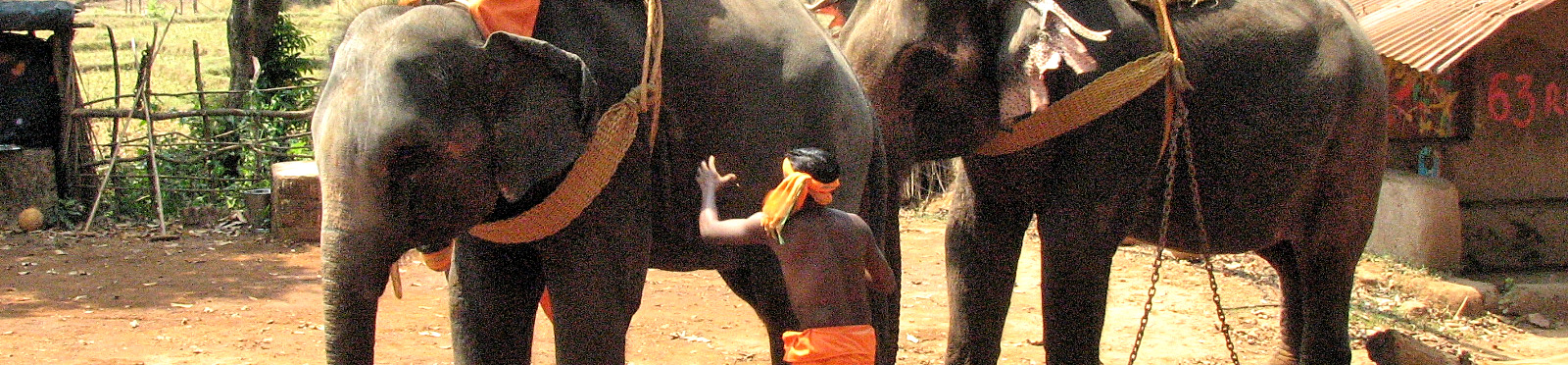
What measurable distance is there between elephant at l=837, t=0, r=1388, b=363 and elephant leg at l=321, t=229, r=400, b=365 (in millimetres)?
1888

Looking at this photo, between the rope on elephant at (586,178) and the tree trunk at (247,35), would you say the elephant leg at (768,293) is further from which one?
the tree trunk at (247,35)

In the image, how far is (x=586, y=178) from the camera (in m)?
3.82

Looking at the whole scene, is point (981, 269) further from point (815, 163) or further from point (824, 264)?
point (815, 163)

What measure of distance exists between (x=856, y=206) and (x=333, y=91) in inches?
60.6

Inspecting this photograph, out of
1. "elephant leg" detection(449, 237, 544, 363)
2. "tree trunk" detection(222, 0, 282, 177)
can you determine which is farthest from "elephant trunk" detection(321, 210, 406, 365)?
"tree trunk" detection(222, 0, 282, 177)

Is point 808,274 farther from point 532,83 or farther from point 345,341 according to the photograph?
point 345,341

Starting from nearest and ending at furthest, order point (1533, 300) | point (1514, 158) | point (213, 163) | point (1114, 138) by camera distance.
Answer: point (1114, 138) < point (1533, 300) < point (1514, 158) < point (213, 163)

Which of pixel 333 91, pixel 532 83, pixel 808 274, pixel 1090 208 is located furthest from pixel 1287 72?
pixel 333 91

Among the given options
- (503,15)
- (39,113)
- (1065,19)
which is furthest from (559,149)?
(39,113)

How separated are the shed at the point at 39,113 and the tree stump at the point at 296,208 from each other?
6.15ft

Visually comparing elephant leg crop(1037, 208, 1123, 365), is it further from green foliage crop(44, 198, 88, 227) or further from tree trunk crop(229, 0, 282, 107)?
tree trunk crop(229, 0, 282, 107)

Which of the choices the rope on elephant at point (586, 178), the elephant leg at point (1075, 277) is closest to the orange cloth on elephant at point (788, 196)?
the rope on elephant at point (586, 178)

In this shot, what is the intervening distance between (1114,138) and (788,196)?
1587 mm

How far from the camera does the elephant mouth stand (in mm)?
3861
